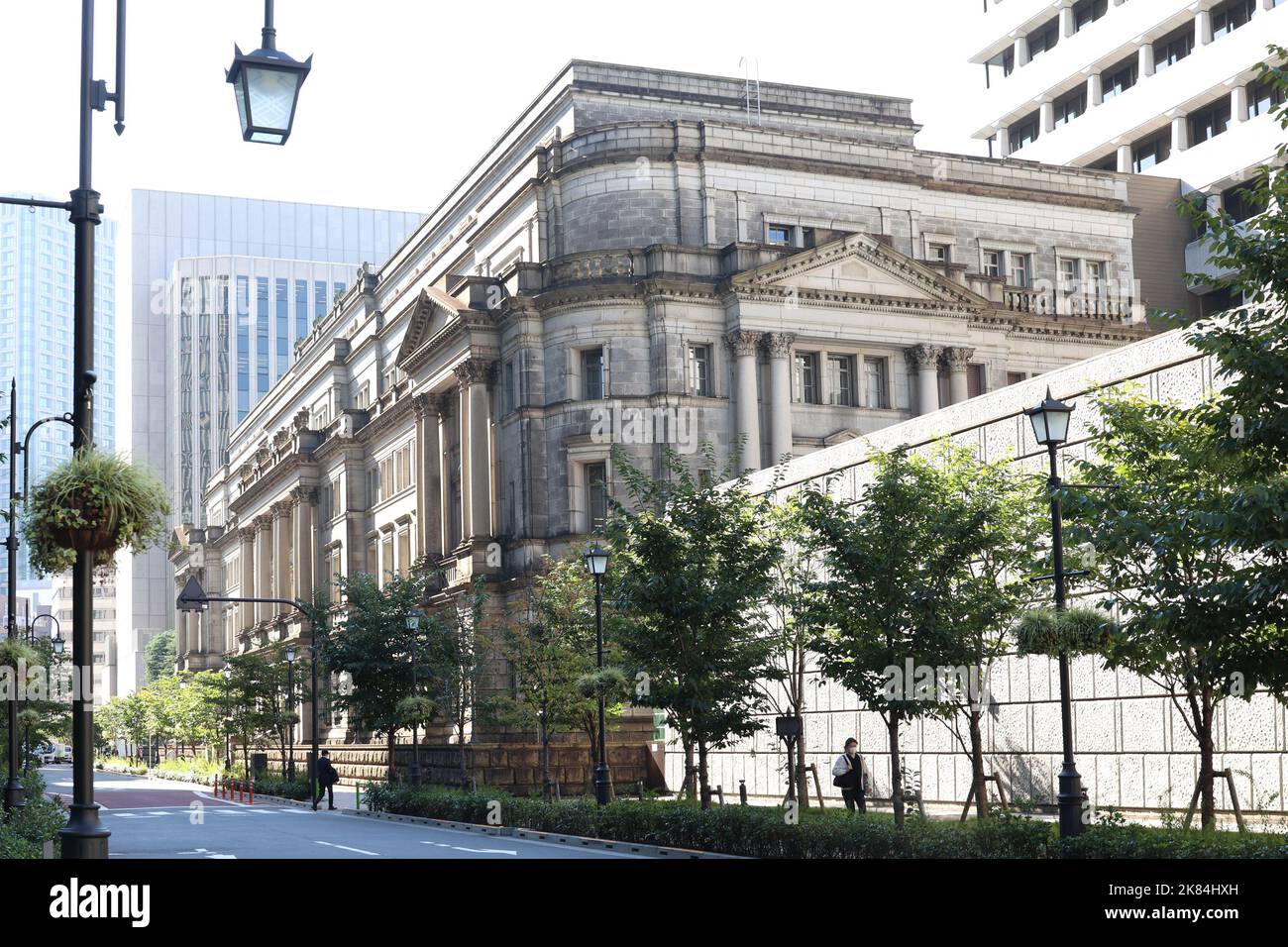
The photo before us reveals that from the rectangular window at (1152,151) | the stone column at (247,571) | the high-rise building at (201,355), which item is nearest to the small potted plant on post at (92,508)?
the rectangular window at (1152,151)

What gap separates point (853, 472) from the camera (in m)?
35.5

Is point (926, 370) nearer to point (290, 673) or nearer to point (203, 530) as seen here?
point (290, 673)

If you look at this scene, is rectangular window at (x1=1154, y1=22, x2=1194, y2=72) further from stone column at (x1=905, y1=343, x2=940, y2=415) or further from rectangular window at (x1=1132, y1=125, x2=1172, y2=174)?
stone column at (x1=905, y1=343, x2=940, y2=415)

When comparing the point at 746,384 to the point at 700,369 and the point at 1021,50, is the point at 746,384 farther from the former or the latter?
the point at 1021,50

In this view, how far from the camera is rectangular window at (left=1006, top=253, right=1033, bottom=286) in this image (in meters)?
70.3

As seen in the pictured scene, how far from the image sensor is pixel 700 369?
60625 millimetres

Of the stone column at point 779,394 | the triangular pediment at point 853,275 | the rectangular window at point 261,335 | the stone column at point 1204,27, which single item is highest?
the rectangular window at point 261,335

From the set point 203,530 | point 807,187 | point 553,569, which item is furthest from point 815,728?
point 203,530

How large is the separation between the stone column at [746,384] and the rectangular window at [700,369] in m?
1.01

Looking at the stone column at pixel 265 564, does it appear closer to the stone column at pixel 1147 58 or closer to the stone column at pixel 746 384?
the stone column at pixel 746 384

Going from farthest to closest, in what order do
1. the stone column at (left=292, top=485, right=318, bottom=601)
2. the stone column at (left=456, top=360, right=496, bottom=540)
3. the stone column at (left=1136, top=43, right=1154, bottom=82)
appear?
the stone column at (left=292, top=485, right=318, bottom=601), the stone column at (left=1136, top=43, right=1154, bottom=82), the stone column at (left=456, top=360, right=496, bottom=540)

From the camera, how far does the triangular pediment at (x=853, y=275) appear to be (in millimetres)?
59812

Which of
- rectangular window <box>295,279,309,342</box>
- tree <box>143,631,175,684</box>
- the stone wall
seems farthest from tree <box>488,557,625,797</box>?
rectangular window <box>295,279,309,342</box>

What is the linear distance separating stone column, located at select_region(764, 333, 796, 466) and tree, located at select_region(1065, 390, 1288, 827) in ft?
117
